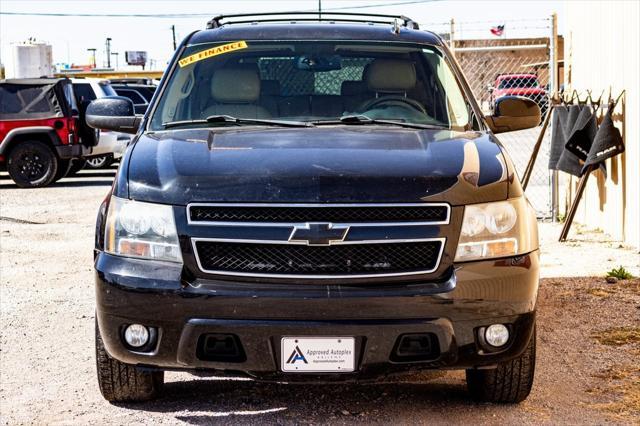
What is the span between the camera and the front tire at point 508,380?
484cm

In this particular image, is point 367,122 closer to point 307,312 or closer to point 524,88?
point 307,312

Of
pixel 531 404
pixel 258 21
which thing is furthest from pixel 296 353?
pixel 258 21

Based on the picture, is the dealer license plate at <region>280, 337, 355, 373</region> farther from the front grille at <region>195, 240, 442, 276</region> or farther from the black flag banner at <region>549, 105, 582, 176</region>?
the black flag banner at <region>549, 105, 582, 176</region>

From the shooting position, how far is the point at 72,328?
7.02 meters

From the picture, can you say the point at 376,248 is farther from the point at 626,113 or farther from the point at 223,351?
the point at 626,113

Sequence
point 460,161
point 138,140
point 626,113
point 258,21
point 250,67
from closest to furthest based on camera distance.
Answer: point 460,161 < point 138,140 < point 250,67 < point 258,21 < point 626,113

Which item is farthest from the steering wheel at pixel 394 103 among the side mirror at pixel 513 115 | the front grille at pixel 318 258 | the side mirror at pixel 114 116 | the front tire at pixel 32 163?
the front tire at pixel 32 163

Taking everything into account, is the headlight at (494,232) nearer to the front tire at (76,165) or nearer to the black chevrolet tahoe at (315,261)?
the black chevrolet tahoe at (315,261)

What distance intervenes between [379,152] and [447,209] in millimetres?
475

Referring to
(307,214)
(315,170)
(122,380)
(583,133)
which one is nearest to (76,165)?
(583,133)

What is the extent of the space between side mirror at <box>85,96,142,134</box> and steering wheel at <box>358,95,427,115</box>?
1258 millimetres

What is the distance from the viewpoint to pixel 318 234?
14.0 ft

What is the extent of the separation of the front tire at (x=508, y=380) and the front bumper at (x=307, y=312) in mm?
409

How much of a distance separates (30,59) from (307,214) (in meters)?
37.1
